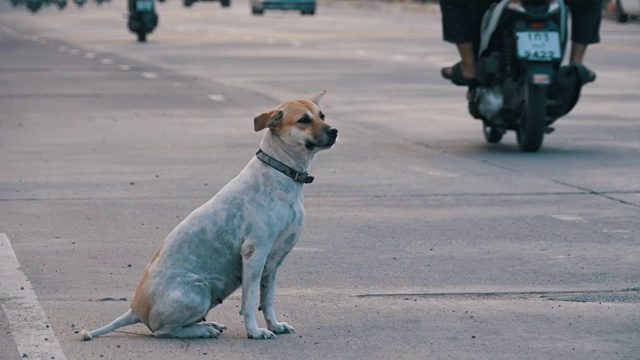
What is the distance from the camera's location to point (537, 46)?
13.7 m

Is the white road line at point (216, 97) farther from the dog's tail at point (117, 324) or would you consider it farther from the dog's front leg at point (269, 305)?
the dog's tail at point (117, 324)

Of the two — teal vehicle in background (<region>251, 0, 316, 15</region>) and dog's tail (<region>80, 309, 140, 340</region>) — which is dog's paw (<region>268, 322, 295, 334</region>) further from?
teal vehicle in background (<region>251, 0, 316, 15</region>)

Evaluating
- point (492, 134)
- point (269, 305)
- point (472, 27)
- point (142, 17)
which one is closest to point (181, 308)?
point (269, 305)

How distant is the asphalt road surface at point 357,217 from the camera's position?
6.98 m

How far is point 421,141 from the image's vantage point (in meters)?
15.1

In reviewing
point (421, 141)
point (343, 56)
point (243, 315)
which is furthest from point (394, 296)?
point (343, 56)

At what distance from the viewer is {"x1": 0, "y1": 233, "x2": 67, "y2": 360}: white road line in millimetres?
6688

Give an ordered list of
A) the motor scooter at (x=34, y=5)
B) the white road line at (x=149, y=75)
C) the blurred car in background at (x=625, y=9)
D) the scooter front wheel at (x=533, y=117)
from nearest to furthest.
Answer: the scooter front wheel at (x=533, y=117) → the white road line at (x=149, y=75) → the blurred car in background at (x=625, y=9) → the motor scooter at (x=34, y=5)

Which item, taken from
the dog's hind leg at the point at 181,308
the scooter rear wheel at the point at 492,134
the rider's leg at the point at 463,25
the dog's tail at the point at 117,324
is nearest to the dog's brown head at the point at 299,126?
the dog's hind leg at the point at 181,308

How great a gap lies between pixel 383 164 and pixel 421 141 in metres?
1.80

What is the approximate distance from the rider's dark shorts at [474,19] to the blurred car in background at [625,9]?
Answer: 28501 millimetres

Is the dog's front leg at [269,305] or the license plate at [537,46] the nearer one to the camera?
the dog's front leg at [269,305]

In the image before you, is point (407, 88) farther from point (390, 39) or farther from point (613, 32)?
point (613, 32)

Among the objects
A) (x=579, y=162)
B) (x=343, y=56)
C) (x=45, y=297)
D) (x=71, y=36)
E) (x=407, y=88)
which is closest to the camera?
(x=45, y=297)
